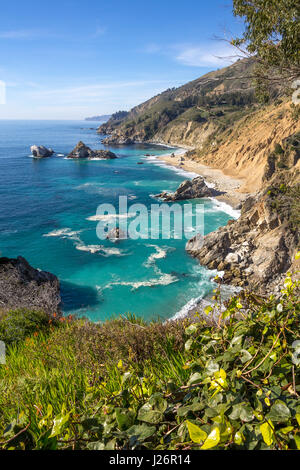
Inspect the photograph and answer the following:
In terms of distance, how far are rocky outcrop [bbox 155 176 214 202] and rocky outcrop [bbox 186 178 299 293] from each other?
17.5m

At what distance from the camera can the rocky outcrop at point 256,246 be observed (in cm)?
2006

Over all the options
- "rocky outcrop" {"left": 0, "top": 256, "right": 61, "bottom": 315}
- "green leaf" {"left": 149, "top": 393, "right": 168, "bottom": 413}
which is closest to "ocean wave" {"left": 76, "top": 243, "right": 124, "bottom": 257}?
"rocky outcrop" {"left": 0, "top": 256, "right": 61, "bottom": 315}

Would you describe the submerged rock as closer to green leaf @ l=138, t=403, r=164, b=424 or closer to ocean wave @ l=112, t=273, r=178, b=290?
ocean wave @ l=112, t=273, r=178, b=290

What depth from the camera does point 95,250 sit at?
91.7ft

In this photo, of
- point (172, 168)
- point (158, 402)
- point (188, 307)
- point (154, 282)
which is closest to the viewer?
point (158, 402)

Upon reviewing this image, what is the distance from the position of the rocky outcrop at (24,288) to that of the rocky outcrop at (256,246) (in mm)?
11537

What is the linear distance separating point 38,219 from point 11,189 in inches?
748

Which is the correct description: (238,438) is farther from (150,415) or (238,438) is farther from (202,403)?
(150,415)

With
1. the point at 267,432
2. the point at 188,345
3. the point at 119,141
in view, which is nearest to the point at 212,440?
the point at 267,432

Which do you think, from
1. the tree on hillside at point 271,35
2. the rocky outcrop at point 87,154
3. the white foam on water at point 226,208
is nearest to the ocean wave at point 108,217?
the white foam on water at point 226,208

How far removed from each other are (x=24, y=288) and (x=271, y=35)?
15.8 metres

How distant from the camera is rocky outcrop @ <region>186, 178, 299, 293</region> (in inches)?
790

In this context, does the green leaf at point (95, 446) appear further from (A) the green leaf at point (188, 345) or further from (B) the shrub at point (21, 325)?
(B) the shrub at point (21, 325)

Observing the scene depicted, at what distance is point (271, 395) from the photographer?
155 centimetres
